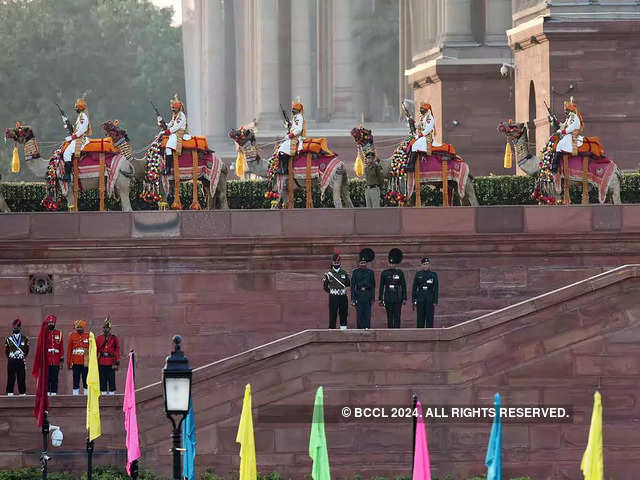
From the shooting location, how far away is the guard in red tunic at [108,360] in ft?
125

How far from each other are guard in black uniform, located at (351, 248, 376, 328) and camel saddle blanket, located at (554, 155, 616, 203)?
5.36 metres

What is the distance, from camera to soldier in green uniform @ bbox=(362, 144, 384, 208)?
1704 inches

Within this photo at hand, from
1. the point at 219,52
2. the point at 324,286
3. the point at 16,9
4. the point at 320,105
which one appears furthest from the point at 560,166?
the point at 16,9

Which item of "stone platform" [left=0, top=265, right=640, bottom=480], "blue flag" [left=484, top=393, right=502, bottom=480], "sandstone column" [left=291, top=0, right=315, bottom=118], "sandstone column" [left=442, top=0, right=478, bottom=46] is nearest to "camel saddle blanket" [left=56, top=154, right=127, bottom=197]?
"stone platform" [left=0, top=265, right=640, bottom=480]

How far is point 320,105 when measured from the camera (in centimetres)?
8012

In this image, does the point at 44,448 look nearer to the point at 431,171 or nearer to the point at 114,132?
the point at 114,132

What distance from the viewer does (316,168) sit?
43.0 meters

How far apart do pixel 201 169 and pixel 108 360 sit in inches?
232

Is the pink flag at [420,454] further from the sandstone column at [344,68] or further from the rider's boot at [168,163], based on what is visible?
the sandstone column at [344,68]

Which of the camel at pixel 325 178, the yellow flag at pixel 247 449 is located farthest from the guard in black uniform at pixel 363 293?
the yellow flag at pixel 247 449

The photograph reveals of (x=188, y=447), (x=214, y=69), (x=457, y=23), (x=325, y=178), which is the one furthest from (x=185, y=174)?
(x=214, y=69)

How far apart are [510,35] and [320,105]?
92.9 feet

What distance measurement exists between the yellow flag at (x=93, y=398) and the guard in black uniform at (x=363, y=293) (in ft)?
19.3

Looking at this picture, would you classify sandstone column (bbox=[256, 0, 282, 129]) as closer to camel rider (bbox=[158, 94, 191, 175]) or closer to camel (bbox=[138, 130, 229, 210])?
camel (bbox=[138, 130, 229, 210])
